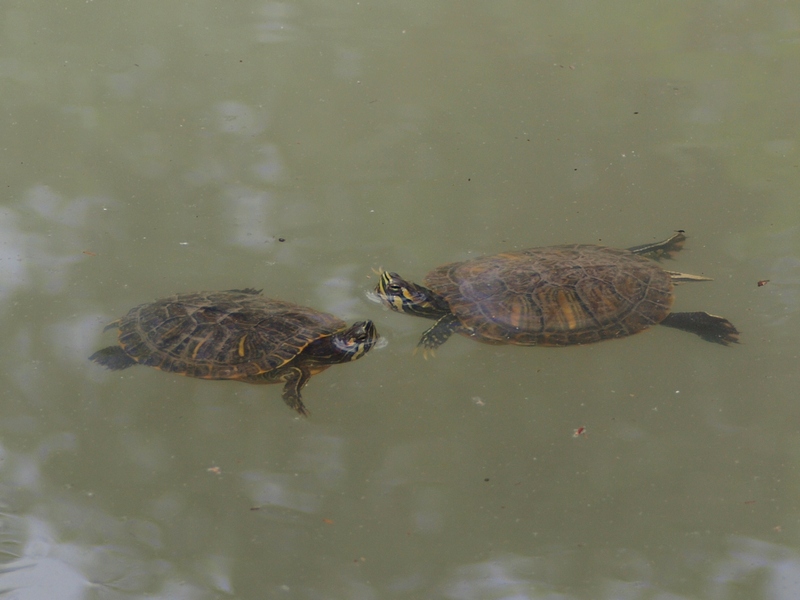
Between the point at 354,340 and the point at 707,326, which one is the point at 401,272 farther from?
the point at 707,326

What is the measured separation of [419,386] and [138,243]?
2.08 metres

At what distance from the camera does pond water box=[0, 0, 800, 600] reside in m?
3.06

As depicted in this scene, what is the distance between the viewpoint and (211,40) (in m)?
6.07

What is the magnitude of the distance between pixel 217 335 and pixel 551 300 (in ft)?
5.89

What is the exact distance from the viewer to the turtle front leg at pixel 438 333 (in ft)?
12.7

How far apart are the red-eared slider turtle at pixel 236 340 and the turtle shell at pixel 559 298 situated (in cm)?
62

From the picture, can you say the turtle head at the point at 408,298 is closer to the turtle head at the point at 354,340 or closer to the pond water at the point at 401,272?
the pond water at the point at 401,272

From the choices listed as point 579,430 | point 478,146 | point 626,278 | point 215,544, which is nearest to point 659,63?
point 478,146

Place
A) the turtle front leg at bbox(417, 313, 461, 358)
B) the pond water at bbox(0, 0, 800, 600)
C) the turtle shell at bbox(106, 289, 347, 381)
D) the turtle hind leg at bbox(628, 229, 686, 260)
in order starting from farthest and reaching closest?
the turtle hind leg at bbox(628, 229, 686, 260), the turtle front leg at bbox(417, 313, 461, 358), the turtle shell at bbox(106, 289, 347, 381), the pond water at bbox(0, 0, 800, 600)

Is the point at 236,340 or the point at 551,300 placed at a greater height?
the point at 551,300

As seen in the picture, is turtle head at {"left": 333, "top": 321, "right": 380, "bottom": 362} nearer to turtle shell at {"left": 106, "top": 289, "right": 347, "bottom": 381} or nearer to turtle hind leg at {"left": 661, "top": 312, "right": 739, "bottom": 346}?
turtle shell at {"left": 106, "top": 289, "right": 347, "bottom": 381}

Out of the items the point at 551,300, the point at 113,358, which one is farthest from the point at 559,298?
the point at 113,358

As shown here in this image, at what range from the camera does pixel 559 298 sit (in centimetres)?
377

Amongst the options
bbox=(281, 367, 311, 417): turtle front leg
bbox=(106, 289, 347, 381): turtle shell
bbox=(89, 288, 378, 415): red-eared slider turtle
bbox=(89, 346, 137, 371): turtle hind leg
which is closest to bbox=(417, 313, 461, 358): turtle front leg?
bbox=(89, 288, 378, 415): red-eared slider turtle
